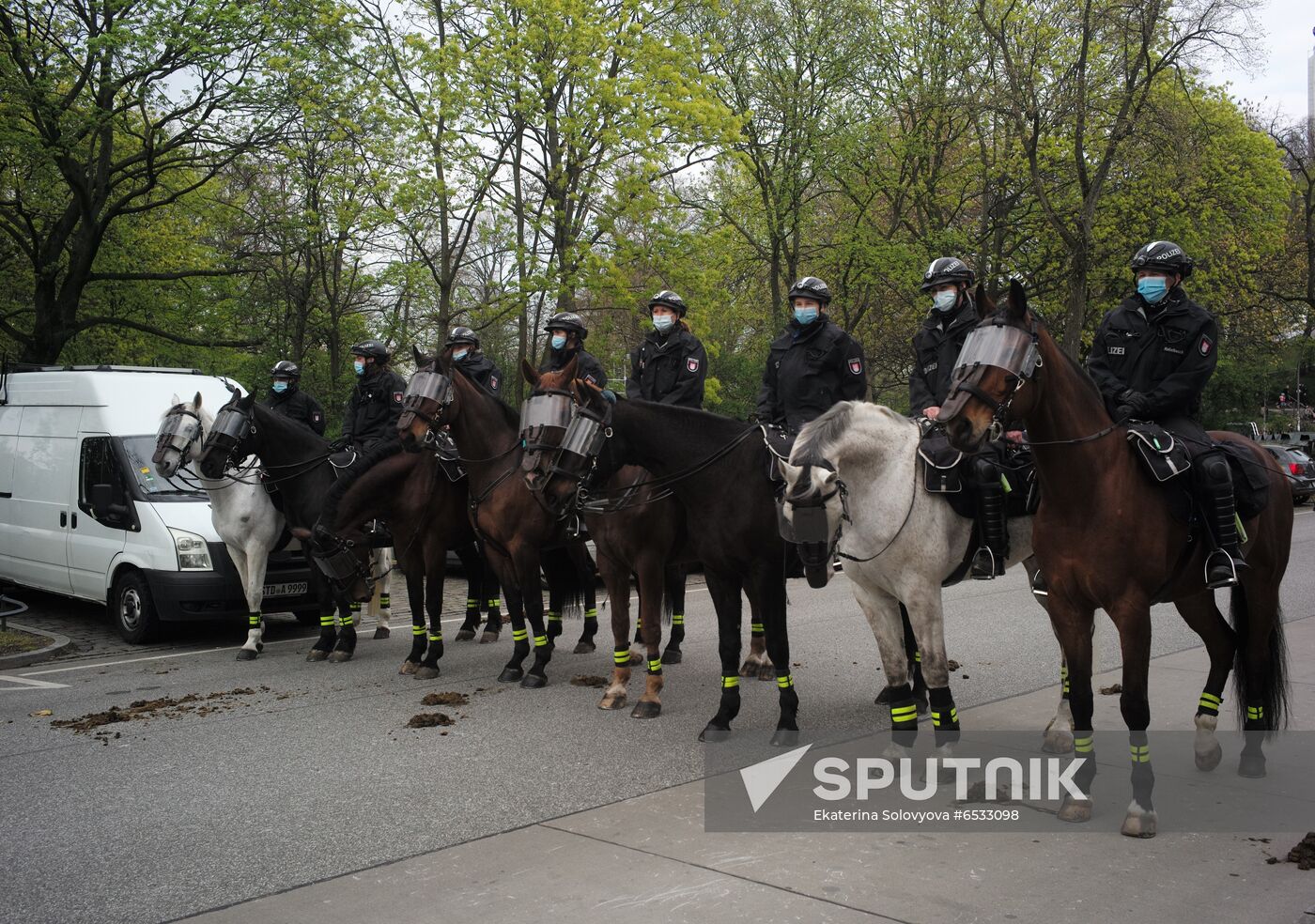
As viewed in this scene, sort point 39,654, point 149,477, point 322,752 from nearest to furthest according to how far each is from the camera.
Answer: point 322,752 → point 39,654 → point 149,477

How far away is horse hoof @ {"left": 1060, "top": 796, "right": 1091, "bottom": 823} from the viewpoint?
5.28 m

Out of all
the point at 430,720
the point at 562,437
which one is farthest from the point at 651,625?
the point at 430,720

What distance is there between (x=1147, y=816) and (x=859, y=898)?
62.7 inches

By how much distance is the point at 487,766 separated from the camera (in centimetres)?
655

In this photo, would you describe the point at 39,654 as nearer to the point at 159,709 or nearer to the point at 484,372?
the point at 159,709

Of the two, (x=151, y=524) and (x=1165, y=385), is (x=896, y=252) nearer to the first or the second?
(x=151, y=524)

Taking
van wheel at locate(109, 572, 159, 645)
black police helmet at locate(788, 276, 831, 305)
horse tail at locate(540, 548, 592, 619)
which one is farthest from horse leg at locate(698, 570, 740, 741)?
van wheel at locate(109, 572, 159, 645)

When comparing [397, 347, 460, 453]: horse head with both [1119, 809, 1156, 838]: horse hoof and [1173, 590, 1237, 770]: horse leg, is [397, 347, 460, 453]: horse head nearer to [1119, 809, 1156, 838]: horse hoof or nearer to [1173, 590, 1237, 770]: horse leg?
[1173, 590, 1237, 770]: horse leg

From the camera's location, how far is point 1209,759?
6094mm

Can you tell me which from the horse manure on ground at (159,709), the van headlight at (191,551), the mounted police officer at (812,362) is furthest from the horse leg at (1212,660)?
the van headlight at (191,551)

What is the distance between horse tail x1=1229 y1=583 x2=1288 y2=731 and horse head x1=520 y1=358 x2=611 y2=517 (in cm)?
387

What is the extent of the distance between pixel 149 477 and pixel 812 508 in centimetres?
850

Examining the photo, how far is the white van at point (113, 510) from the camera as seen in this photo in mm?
11148

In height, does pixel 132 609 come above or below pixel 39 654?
above
